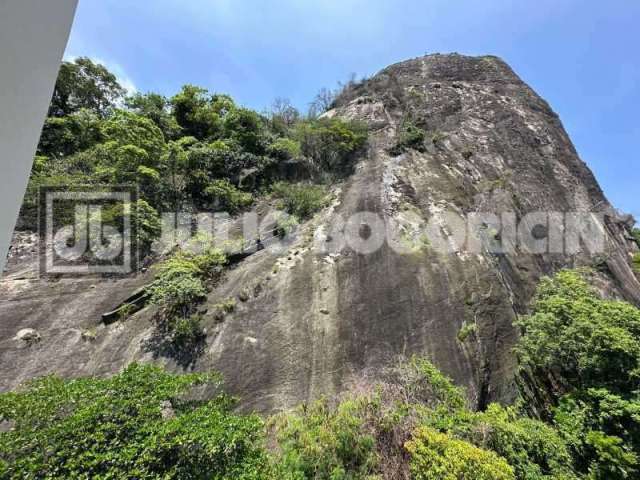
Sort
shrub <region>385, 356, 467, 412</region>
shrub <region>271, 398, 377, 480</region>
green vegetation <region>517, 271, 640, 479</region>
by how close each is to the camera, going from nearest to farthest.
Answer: shrub <region>271, 398, 377, 480</region>
green vegetation <region>517, 271, 640, 479</region>
shrub <region>385, 356, 467, 412</region>

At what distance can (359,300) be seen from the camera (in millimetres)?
7977

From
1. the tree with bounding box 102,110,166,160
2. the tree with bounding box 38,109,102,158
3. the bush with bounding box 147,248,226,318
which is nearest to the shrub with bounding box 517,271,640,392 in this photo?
the bush with bounding box 147,248,226,318

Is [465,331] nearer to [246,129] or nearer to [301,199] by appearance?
[301,199]

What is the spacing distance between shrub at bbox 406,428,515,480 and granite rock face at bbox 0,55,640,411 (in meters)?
1.93

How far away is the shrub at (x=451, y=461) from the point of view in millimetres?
4340

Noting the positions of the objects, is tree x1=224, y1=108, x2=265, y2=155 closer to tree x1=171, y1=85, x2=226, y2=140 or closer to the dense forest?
tree x1=171, y1=85, x2=226, y2=140

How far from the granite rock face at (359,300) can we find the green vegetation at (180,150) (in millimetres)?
2017

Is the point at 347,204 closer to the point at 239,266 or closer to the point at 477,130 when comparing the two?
the point at 239,266

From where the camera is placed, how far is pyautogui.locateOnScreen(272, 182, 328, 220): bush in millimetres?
10992

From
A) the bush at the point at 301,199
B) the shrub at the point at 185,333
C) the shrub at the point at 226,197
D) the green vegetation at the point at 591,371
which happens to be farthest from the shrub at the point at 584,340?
the shrub at the point at 226,197
